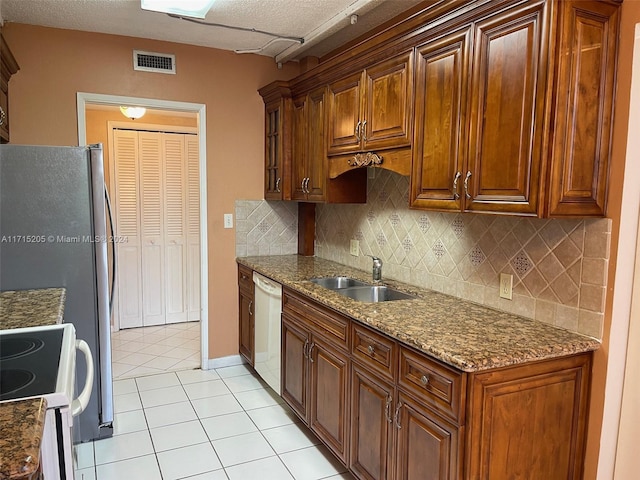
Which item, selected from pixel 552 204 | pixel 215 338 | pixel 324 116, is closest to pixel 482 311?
pixel 552 204

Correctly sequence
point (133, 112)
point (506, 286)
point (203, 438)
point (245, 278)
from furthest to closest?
point (133, 112) < point (245, 278) < point (203, 438) < point (506, 286)

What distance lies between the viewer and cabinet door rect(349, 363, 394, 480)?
191 centimetres

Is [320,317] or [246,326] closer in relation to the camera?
[320,317]

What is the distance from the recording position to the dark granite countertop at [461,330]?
1557mm

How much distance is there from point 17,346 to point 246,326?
2.19 metres

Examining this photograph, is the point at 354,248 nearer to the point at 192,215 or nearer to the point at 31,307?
the point at 31,307

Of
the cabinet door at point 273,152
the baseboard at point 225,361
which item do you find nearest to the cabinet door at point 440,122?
the cabinet door at point 273,152

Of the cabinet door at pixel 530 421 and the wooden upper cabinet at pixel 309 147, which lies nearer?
the cabinet door at pixel 530 421

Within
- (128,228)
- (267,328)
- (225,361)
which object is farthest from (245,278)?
(128,228)

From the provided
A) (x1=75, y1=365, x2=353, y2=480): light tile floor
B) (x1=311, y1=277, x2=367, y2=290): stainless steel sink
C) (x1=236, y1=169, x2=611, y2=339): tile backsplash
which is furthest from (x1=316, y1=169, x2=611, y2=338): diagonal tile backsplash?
(x1=75, y1=365, x2=353, y2=480): light tile floor

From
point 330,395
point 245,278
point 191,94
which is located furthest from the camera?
point 245,278

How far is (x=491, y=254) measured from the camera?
2.19 meters

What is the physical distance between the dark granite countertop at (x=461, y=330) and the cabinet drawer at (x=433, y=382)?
0.06m

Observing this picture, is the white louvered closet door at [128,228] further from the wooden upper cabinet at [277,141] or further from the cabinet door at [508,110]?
the cabinet door at [508,110]
